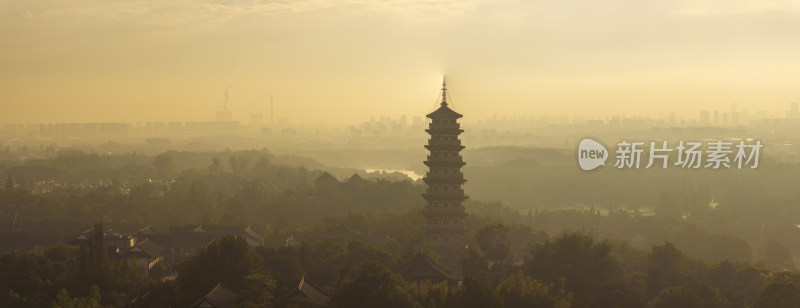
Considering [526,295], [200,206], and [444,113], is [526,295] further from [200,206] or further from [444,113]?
[200,206]

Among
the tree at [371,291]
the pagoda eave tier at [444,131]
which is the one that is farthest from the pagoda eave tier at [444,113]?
the tree at [371,291]

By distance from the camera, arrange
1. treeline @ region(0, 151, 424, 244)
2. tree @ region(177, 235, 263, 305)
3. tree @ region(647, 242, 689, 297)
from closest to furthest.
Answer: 1. tree @ region(177, 235, 263, 305)
2. tree @ region(647, 242, 689, 297)
3. treeline @ region(0, 151, 424, 244)

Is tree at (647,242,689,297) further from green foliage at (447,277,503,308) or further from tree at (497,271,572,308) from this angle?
green foliage at (447,277,503,308)

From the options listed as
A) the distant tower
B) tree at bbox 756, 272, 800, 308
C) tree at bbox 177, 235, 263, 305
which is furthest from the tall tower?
the distant tower

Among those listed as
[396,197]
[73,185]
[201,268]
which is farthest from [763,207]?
[73,185]

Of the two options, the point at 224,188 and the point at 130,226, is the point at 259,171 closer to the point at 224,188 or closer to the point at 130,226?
the point at 224,188

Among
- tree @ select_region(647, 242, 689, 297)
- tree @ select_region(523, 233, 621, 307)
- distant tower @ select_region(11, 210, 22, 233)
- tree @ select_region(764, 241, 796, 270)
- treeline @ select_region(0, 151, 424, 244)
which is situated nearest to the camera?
tree @ select_region(523, 233, 621, 307)

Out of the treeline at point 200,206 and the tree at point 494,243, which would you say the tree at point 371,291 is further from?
the treeline at point 200,206

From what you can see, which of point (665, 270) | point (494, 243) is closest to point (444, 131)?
point (494, 243)
